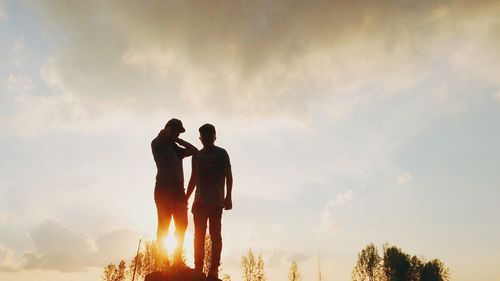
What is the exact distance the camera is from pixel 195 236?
514 cm

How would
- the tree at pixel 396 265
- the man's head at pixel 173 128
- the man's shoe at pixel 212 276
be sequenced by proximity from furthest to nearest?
1. the tree at pixel 396 265
2. the man's head at pixel 173 128
3. the man's shoe at pixel 212 276

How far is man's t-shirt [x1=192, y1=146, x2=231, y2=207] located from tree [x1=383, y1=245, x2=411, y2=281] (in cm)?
5364

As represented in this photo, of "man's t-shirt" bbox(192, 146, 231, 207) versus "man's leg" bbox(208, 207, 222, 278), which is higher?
"man's t-shirt" bbox(192, 146, 231, 207)

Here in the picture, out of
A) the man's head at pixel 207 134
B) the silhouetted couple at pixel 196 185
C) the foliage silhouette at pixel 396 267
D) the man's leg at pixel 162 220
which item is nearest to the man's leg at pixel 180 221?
the silhouetted couple at pixel 196 185

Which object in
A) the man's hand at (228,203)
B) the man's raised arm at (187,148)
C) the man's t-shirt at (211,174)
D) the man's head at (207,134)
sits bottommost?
the man's hand at (228,203)

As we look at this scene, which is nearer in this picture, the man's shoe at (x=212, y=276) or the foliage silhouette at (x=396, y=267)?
the man's shoe at (x=212, y=276)

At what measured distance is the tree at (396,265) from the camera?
50062mm

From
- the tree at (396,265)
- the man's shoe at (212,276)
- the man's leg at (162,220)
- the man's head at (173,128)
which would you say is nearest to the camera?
the man's shoe at (212,276)

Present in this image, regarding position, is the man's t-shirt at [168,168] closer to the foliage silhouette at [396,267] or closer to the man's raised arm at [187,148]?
the man's raised arm at [187,148]

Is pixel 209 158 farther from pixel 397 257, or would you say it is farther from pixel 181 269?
pixel 397 257

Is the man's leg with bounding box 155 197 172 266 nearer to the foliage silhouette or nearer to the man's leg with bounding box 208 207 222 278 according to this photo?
the man's leg with bounding box 208 207 222 278

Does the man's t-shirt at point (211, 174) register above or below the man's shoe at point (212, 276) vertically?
above

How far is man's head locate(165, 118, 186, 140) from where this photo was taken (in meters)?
5.27

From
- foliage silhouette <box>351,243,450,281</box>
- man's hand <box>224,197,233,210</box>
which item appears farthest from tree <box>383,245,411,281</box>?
man's hand <box>224,197,233,210</box>
